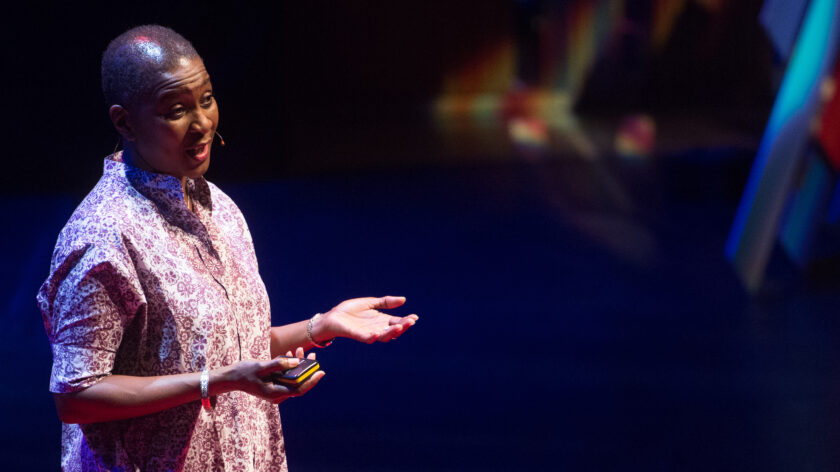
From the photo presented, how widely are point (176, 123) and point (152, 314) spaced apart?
30cm

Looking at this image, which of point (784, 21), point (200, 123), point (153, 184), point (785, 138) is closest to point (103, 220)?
point (153, 184)

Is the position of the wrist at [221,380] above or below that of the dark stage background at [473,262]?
above

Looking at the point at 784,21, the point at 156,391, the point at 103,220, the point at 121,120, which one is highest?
the point at 784,21

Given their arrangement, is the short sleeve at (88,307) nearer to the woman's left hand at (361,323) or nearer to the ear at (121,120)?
the ear at (121,120)

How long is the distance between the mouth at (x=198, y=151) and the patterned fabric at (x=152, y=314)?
51mm

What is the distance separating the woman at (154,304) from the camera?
4.21 ft

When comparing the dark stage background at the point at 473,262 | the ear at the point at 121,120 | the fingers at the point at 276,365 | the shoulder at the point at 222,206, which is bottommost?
the dark stage background at the point at 473,262

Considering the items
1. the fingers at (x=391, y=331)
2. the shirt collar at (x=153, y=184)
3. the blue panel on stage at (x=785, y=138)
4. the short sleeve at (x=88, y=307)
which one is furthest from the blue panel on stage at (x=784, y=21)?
the short sleeve at (x=88, y=307)

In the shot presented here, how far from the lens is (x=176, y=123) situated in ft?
4.47

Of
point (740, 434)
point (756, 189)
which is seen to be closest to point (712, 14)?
point (756, 189)

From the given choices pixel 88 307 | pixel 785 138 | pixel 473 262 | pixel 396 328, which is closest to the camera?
pixel 88 307

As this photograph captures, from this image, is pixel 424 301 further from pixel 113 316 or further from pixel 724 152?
pixel 724 152

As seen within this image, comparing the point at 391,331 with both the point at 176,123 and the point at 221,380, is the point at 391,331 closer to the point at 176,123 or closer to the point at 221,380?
the point at 221,380

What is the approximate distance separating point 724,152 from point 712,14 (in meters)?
4.27
